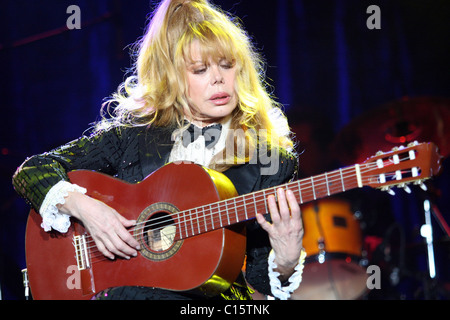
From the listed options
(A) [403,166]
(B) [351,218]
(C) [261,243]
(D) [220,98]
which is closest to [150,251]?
(C) [261,243]

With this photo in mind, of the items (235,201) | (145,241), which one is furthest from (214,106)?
(145,241)

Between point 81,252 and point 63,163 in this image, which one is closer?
point 81,252

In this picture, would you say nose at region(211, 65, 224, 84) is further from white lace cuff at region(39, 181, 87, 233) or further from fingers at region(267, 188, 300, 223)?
white lace cuff at region(39, 181, 87, 233)

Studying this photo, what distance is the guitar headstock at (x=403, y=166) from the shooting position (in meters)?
1.65

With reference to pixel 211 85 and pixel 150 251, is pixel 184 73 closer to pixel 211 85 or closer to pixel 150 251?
pixel 211 85

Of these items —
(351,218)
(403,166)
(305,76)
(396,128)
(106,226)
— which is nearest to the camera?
(403,166)

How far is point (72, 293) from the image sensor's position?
2.11 metres

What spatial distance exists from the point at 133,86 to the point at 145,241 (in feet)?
4.07

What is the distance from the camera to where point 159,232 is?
6.84ft

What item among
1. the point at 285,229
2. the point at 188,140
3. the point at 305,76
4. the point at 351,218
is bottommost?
the point at 351,218

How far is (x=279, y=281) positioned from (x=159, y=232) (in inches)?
24.8

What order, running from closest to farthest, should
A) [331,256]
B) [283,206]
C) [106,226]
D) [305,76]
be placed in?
[283,206] → [106,226] → [331,256] → [305,76]

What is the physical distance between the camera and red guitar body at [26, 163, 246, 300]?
1911 millimetres

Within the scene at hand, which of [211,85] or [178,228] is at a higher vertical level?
[211,85]
